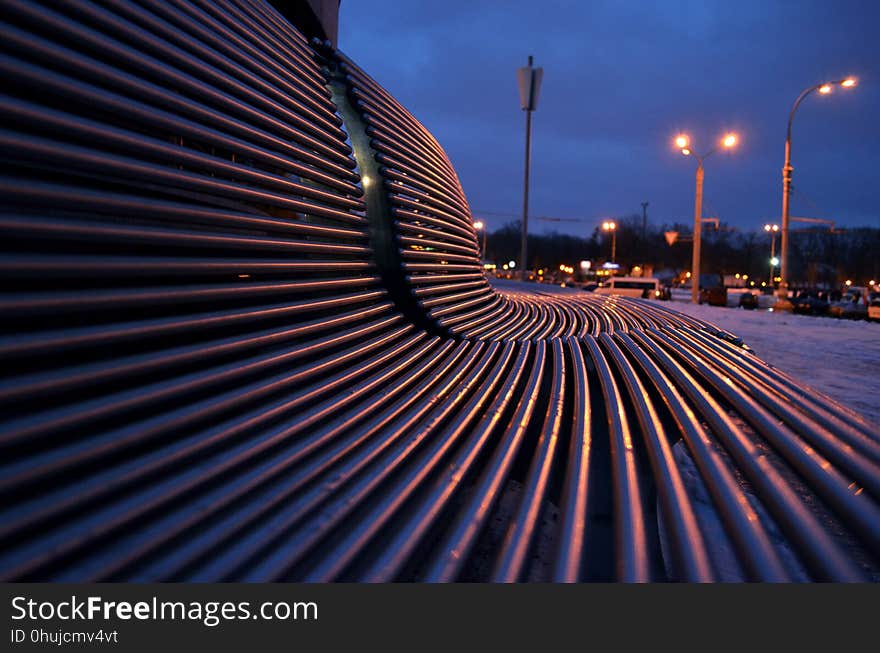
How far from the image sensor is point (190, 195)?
1.66 m

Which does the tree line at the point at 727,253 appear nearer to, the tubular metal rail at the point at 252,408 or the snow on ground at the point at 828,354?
the snow on ground at the point at 828,354

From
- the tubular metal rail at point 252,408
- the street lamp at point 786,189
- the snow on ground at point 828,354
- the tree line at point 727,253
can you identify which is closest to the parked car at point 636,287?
the street lamp at point 786,189

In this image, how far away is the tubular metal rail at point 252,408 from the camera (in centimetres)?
109

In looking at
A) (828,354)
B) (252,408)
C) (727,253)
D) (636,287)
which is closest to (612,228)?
(636,287)

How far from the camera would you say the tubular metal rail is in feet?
3.57

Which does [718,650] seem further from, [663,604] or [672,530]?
[672,530]

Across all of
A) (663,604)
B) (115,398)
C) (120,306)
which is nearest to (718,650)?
(663,604)

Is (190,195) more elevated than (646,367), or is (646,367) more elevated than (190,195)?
(190,195)

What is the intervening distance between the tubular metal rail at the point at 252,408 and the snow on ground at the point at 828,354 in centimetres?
216

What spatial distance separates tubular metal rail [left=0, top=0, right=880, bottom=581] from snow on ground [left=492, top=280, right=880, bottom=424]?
2165mm

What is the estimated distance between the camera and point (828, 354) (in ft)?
19.2

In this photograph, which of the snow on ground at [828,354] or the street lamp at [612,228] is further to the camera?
the street lamp at [612,228]

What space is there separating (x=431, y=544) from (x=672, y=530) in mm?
565

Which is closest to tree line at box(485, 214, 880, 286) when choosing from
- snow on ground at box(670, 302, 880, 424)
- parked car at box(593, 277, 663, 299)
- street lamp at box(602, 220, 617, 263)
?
street lamp at box(602, 220, 617, 263)
